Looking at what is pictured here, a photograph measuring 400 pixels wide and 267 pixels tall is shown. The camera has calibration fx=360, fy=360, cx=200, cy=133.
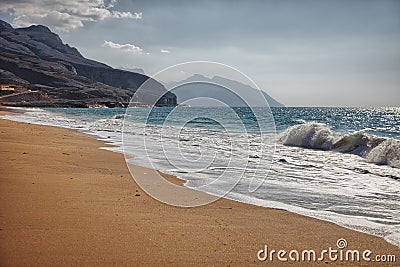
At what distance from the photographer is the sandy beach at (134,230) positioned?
3213 mm

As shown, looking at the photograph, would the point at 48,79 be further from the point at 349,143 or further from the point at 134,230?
the point at 134,230

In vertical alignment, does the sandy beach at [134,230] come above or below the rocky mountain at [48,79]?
below

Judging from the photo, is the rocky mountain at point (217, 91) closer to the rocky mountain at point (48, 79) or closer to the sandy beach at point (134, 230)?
the sandy beach at point (134, 230)

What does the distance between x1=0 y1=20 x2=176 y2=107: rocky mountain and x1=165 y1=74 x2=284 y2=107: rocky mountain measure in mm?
53725

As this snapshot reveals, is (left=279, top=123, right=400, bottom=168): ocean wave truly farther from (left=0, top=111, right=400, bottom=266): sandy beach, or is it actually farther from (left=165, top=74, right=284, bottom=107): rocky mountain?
(left=165, top=74, right=284, bottom=107): rocky mountain

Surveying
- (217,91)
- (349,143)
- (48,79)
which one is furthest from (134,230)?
(48,79)

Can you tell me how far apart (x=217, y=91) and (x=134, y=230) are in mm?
2006

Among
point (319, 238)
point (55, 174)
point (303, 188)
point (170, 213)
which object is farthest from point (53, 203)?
point (303, 188)

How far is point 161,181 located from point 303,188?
2.75m

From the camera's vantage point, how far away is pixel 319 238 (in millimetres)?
3994

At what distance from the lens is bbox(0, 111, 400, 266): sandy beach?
10.5 feet

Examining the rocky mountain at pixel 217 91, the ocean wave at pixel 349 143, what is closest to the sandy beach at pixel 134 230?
the rocky mountain at pixel 217 91

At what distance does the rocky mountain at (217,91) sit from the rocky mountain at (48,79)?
53.7 metres

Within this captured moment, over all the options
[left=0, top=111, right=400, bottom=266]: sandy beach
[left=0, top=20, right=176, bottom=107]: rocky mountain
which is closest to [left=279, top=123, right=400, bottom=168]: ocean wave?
[left=0, top=111, right=400, bottom=266]: sandy beach
